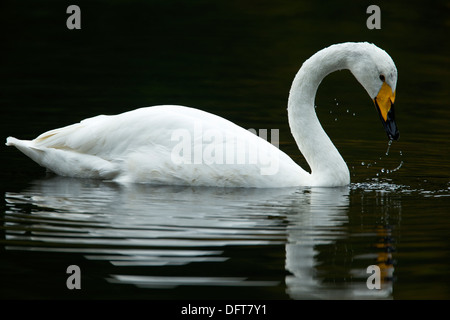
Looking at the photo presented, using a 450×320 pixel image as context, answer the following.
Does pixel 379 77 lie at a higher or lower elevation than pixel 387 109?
higher

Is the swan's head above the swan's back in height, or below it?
above

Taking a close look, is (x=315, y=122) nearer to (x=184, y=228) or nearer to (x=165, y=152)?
(x=165, y=152)

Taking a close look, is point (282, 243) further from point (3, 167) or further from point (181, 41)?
point (181, 41)

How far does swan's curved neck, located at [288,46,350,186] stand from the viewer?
33.9ft

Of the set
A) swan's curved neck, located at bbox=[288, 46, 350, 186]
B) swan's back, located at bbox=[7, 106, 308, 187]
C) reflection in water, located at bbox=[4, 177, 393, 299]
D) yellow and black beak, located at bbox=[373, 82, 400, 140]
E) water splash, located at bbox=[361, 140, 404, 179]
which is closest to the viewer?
reflection in water, located at bbox=[4, 177, 393, 299]

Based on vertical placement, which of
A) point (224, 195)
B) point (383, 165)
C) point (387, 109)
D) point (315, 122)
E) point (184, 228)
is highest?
point (387, 109)

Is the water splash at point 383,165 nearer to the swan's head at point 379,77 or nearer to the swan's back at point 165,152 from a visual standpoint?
the swan's head at point 379,77

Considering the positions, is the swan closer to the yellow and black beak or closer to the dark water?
the yellow and black beak

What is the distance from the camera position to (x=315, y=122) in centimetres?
1061

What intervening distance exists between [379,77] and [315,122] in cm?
99

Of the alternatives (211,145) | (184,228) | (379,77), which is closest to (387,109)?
(379,77)

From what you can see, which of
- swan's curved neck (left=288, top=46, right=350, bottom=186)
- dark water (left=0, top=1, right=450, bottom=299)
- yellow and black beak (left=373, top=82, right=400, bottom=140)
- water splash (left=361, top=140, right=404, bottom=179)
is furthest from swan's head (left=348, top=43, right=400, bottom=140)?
water splash (left=361, top=140, right=404, bottom=179)

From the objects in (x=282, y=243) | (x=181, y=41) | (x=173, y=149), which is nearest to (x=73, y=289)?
(x=282, y=243)

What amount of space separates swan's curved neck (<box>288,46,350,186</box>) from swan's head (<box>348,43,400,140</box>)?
0.26 metres
